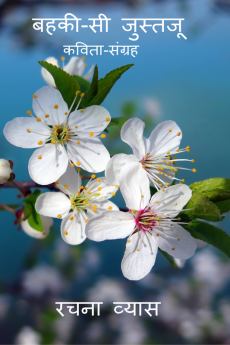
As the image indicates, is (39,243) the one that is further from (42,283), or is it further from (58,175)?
(58,175)

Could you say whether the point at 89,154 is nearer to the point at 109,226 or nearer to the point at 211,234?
the point at 109,226

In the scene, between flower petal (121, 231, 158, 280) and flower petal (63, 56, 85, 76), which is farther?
flower petal (63, 56, 85, 76)

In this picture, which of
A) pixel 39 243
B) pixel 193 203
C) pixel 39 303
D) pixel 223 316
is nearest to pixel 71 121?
pixel 193 203

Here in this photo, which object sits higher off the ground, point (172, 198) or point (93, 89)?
point (93, 89)

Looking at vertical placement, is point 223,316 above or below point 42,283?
below

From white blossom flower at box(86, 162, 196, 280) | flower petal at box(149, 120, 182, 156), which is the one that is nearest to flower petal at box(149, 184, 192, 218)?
white blossom flower at box(86, 162, 196, 280)

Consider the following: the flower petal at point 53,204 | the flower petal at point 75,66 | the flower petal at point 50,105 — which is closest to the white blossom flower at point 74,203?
the flower petal at point 53,204

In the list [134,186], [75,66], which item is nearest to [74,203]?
[134,186]

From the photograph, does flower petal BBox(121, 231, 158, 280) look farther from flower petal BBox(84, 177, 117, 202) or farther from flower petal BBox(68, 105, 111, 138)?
flower petal BBox(68, 105, 111, 138)
